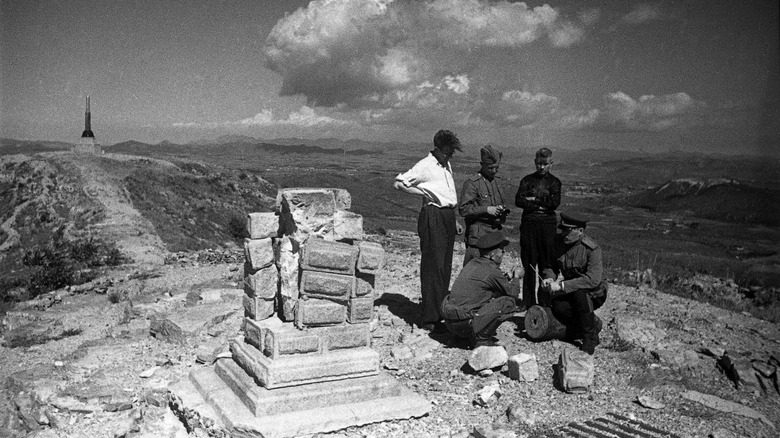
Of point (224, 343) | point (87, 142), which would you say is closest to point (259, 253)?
point (224, 343)

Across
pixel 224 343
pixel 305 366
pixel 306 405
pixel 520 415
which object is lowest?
pixel 224 343

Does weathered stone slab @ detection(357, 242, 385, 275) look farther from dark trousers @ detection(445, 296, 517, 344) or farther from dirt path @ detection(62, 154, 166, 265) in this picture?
dirt path @ detection(62, 154, 166, 265)

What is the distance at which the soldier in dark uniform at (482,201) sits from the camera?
7.12 metres

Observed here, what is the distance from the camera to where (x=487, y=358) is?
604 centimetres

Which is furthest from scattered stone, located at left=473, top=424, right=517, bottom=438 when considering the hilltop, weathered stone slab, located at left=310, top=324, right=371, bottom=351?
weathered stone slab, located at left=310, top=324, right=371, bottom=351

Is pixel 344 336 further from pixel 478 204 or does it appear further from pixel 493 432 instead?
pixel 478 204

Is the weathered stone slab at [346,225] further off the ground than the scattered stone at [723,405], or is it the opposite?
the weathered stone slab at [346,225]

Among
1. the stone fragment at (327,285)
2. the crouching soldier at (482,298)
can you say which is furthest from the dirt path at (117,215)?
the stone fragment at (327,285)

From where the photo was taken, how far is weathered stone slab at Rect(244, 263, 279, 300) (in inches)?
217

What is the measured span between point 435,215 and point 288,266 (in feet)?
7.43

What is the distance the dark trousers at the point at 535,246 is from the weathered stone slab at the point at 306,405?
2758mm

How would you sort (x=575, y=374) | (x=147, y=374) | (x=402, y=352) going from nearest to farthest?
(x=575, y=374), (x=147, y=374), (x=402, y=352)

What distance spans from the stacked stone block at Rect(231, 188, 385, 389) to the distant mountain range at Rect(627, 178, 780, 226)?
76.2 ft

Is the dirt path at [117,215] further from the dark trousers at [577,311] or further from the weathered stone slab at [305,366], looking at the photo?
the dark trousers at [577,311]
